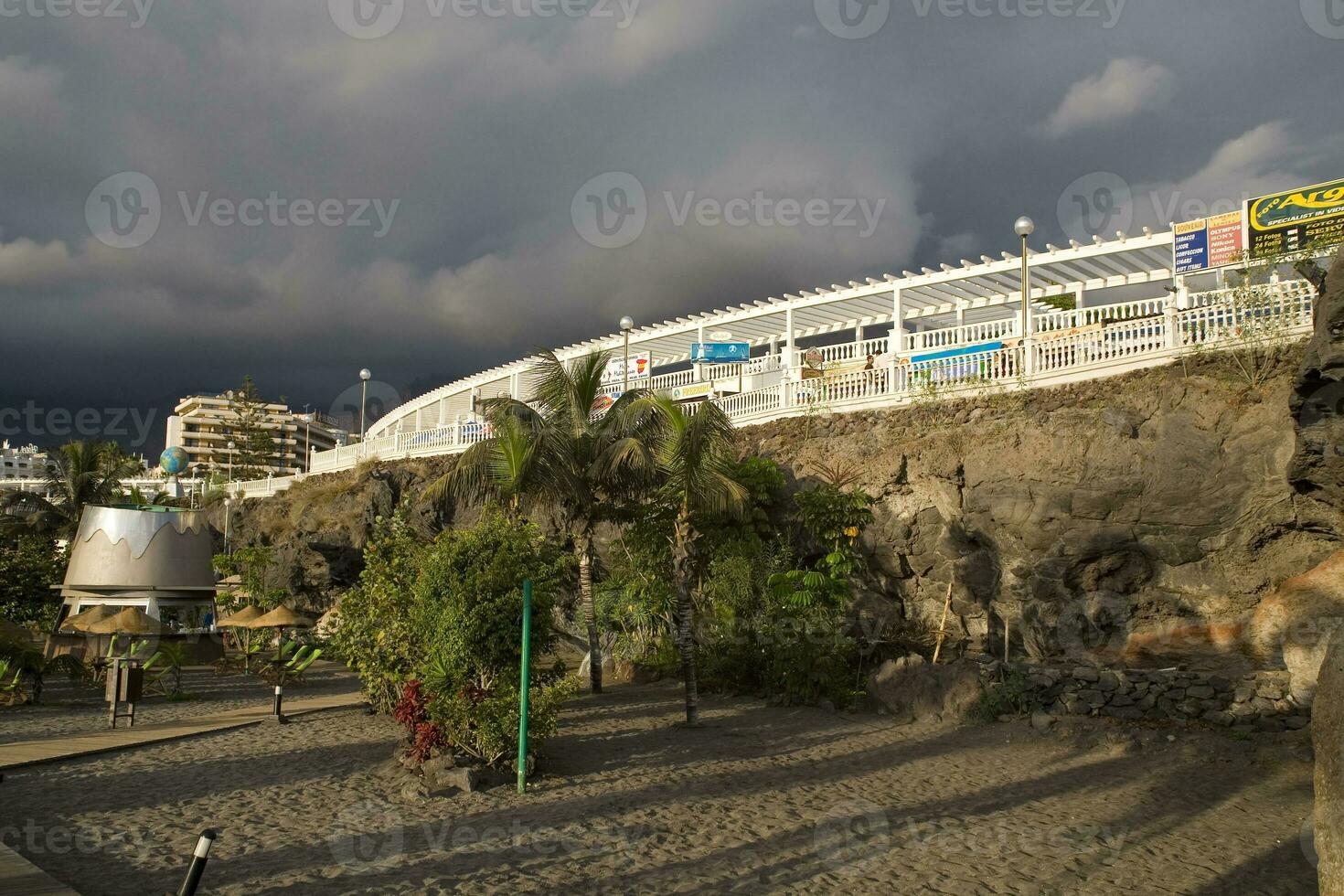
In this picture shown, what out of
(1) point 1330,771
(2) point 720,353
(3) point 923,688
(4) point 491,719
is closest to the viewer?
(1) point 1330,771

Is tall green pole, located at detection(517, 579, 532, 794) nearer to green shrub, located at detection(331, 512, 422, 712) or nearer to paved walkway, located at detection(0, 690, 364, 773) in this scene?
green shrub, located at detection(331, 512, 422, 712)

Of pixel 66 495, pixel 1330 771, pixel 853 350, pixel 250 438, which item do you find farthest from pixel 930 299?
pixel 250 438

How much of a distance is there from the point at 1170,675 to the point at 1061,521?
3.55 meters

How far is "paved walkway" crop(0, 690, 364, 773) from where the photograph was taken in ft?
33.4

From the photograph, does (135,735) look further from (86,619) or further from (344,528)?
(344,528)

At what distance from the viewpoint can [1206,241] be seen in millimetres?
23406

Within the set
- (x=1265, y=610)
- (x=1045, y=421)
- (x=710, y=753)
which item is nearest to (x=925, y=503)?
(x=1045, y=421)

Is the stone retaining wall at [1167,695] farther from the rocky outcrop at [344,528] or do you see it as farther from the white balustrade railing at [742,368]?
the rocky outcrop at [344,528]

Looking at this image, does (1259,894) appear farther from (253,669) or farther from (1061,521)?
(253,669)

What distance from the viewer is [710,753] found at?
11.1 m

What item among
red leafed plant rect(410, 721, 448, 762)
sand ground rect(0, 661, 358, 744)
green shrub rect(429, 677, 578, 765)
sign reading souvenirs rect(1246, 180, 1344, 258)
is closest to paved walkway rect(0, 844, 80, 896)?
red leafed plant rect(410, 721, 448, 762)

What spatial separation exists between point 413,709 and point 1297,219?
2442cm

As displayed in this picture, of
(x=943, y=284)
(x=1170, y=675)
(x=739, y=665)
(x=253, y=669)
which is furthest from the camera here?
(x=943, y=284)

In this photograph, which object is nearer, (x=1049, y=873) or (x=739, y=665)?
(x=1049, y=873)
